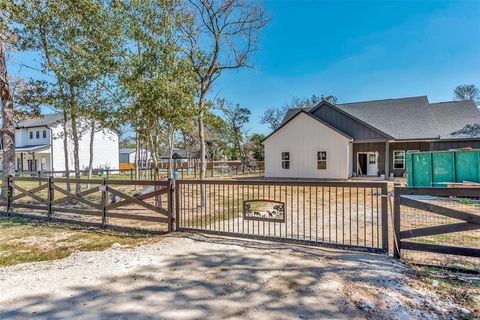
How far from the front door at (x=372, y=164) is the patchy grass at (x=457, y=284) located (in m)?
17.9

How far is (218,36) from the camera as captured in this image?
945 cm

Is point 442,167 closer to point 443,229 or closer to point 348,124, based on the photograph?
point 348,124

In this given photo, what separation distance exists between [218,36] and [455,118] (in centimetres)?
1998

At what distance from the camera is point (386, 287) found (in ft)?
10.8

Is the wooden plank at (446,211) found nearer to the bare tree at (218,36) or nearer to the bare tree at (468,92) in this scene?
the bare tree at (218,36)

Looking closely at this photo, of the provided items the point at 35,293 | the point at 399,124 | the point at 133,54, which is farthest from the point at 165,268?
the point at 399,124

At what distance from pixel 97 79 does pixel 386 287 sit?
981 cm

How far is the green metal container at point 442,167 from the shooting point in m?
10.9

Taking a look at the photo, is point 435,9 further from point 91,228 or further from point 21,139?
point 21,139

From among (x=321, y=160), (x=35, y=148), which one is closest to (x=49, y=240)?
(x=321, y=160)

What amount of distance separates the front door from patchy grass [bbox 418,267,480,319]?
703 inches

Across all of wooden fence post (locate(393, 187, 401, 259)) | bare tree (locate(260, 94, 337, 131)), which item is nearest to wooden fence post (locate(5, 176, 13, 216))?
wooden fence post (locate(393, 187, 401, 259))

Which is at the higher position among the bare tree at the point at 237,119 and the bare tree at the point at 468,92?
the bare tree at the point at 468,92

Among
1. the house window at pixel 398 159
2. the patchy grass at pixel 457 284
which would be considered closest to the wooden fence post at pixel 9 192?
the patchy grass at pixel 457 284
